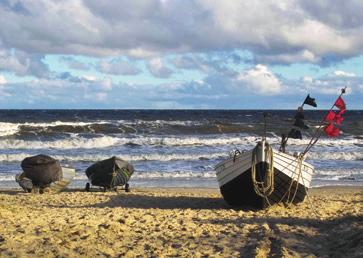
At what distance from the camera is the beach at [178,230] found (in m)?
8.57

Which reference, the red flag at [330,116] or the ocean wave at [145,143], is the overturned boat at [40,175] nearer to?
the red flag at [330,116]

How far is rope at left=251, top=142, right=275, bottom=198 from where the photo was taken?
485 inches

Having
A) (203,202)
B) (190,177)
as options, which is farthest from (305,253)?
(190,177)

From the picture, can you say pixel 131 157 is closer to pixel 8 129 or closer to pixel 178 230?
pixel 178 230

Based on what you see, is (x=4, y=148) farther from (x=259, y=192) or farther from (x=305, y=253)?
(x=305, y=253)

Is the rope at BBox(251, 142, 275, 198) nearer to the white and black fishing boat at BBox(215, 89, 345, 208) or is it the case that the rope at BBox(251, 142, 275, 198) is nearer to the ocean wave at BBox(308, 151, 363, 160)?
the white and black fishing boat at BBox(215, 89, 345, 208)

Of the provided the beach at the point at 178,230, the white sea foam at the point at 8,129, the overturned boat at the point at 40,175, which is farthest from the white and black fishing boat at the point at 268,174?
the white sea foam at the point at 8,129

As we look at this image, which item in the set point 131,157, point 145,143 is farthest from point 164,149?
point 131,157

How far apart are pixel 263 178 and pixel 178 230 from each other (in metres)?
3.10

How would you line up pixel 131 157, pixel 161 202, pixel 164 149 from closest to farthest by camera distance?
pixel 161 202, pixel 131 157, pixel 164 149

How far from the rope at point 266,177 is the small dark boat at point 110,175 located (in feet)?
19.3

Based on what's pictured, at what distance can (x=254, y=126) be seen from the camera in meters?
52.5

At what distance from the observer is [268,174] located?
40.6 feet

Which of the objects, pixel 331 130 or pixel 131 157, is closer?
pixel 331 130
